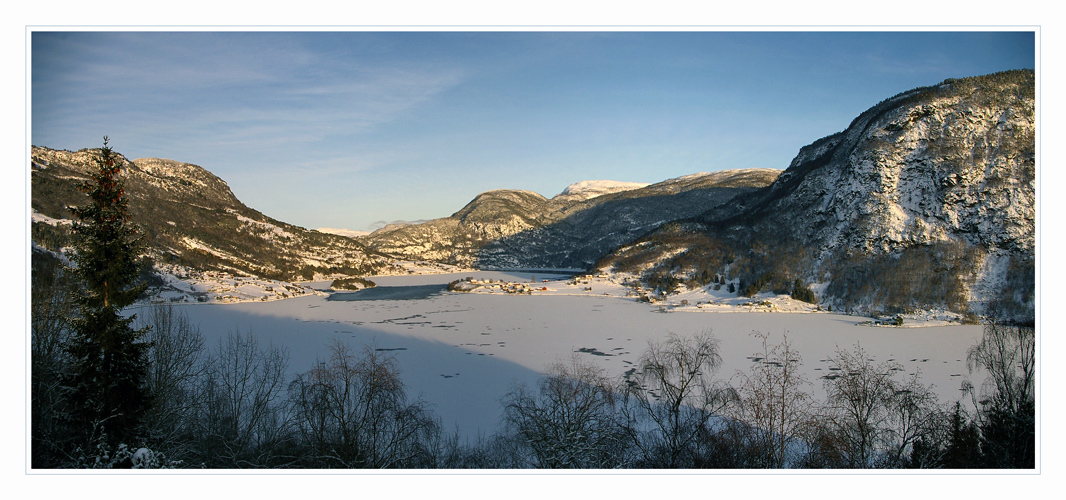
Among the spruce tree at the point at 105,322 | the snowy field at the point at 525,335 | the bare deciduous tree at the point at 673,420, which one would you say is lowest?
the snowy field at the point at 525,335

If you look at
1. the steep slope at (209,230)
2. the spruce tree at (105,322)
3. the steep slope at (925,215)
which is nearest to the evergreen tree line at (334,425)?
the spruce tree at (105,322)

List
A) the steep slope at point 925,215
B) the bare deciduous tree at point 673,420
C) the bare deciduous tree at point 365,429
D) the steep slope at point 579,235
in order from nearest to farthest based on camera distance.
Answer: the bare deciduous tree at point 365,429, the bare deciduous tree at point 673,420, the steep slope at point 925,215, the steep slope at point 579,235

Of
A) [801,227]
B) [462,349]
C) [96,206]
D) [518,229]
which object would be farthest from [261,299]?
[518,229]

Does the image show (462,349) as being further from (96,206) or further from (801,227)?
(801,227)

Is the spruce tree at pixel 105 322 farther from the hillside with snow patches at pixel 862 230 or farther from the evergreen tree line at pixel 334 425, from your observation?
the hillside with snow patches at pixel 862 230

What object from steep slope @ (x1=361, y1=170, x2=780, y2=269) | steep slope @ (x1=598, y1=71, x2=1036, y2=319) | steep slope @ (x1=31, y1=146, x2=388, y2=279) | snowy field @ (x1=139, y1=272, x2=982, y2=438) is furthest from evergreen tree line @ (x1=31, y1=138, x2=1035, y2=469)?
steep slope @ (x1=361, y1=170, x2=780, y2=269)

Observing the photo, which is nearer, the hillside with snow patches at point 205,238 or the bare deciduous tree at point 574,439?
the bare deciduous tree at point 574,439

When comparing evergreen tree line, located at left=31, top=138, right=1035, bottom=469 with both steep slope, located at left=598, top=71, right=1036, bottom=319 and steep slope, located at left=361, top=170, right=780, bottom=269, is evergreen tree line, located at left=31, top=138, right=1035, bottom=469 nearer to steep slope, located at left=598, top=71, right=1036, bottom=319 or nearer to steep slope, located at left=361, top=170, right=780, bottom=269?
steep slope, located at left=598, top=71, right=1036, bottom=319
